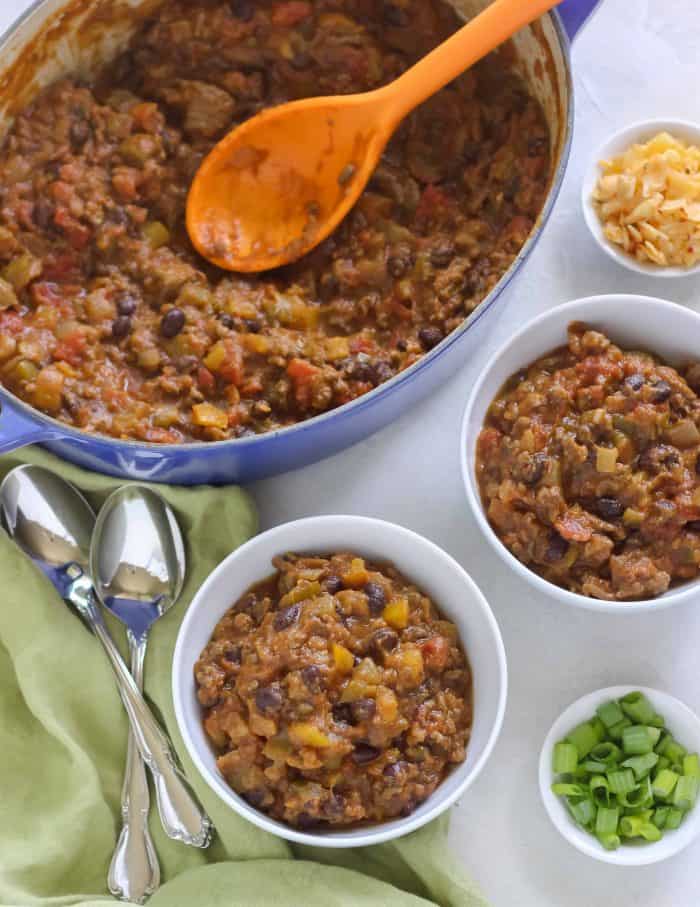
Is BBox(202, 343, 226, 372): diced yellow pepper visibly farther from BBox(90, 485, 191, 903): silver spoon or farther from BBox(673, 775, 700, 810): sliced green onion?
BBox(673, 775, 700, 810): sliced green onion

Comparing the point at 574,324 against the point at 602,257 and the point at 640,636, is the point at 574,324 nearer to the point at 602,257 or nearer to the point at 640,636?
the point at 602,257

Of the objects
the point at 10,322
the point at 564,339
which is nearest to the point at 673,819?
the point at 564,339

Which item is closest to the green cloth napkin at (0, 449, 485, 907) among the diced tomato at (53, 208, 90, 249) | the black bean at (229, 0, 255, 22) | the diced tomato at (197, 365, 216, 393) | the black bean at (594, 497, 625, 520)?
the diced tomato at (197, 365, 216, 393)

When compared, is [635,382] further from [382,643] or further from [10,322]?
[10,322]

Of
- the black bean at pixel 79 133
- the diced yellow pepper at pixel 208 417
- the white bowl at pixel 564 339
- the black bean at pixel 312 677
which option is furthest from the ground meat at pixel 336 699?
the black bean at pixel 79 133

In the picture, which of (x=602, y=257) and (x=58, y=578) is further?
(x=602, y=257)

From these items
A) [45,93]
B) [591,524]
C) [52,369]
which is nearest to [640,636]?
[591,524]
